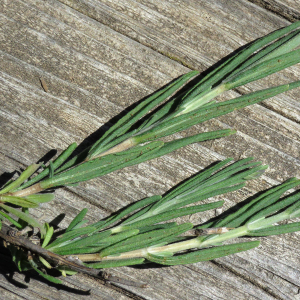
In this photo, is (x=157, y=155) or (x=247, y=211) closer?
(x=157, y=155)

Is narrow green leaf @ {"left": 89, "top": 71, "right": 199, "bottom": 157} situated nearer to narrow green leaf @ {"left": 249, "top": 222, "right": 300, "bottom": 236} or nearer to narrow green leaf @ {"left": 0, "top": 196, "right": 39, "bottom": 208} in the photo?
narrow green leaf @ {"left": 0, "top": 196, "right": 39, "bottom": 208}

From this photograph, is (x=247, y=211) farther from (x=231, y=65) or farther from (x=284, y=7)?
(x=284, y=7)

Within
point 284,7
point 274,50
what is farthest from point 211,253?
point 284,7

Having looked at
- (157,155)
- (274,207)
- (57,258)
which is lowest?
(57,258)

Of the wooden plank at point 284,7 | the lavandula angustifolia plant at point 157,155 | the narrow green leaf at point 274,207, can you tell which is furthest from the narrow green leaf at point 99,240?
the wooden plank at point 284,7

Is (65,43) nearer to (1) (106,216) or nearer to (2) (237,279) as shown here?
(1) (106,216)

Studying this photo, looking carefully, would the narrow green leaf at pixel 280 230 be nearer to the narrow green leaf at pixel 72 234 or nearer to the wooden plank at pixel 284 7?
the narrow green leaf at pixel 72 234

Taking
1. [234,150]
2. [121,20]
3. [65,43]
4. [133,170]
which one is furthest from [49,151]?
[234,150]
